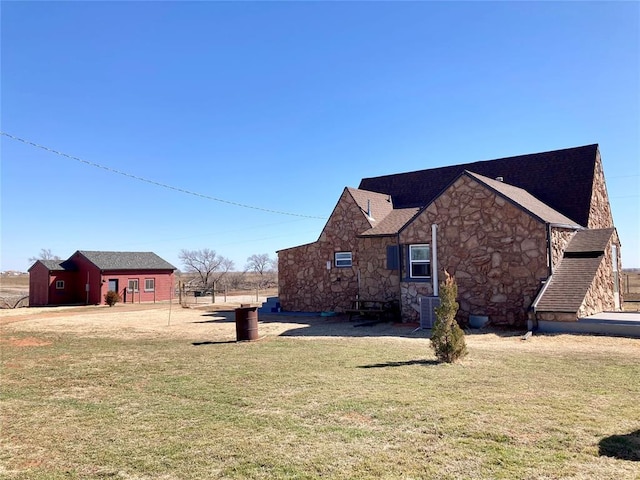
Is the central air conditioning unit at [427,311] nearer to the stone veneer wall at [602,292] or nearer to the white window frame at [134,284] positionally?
the stone veneer wall at [602,292]

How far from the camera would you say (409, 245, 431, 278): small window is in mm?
17234

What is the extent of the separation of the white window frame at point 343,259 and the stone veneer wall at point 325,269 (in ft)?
0.53

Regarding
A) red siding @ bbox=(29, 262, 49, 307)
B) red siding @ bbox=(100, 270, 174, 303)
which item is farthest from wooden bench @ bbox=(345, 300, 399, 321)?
red siding @ bbox=(29, 262, 49, 307)

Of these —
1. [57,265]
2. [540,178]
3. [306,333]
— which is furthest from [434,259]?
[57,265]

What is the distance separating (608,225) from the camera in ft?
69.6

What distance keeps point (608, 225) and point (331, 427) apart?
20.9m

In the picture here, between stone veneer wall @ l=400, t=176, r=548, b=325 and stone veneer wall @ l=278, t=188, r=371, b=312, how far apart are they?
5.31m

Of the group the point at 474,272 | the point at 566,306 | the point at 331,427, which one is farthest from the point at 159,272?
the point at 331,427

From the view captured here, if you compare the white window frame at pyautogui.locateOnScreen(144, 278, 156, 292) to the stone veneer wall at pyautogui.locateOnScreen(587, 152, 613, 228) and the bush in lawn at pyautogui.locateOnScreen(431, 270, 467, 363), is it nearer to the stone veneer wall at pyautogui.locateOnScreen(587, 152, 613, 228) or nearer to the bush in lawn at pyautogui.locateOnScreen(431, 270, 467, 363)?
the stone veneer wall at pyautogui.locateOnScreen(587, 152, 613, 228)

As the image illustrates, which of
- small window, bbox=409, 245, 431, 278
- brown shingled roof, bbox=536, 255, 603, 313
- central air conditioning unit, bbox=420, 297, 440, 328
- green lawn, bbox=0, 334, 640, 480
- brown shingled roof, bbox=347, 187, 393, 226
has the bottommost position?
green lawn, bbox=0, 334, 640, 480

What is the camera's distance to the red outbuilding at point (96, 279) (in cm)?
3750

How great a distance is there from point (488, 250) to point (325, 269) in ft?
30.0

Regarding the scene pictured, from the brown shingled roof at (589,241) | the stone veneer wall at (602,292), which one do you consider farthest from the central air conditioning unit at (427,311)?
the brown shingled roof at (589,241)

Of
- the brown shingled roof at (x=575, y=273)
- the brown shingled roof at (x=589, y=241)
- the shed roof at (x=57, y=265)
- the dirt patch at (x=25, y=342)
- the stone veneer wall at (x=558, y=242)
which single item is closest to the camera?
the brown shingled roof at (x=575, y=273)
